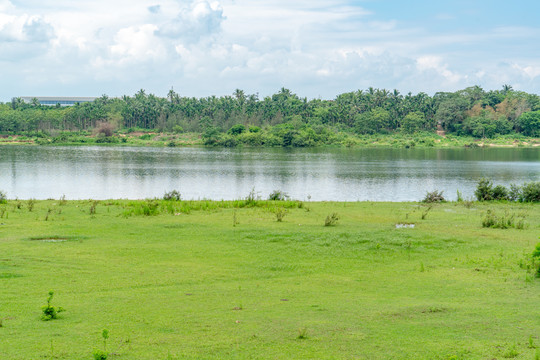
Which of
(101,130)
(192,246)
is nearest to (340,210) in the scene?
(192,246)

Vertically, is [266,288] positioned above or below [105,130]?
below

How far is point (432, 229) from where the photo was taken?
17.1 meters

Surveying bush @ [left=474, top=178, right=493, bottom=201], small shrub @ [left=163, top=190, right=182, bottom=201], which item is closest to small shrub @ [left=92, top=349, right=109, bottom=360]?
small shrub @ [left=163, top=190, right=182, bottom=201]

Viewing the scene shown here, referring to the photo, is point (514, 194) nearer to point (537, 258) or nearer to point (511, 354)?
point (537, 258)

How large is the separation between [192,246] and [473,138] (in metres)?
127

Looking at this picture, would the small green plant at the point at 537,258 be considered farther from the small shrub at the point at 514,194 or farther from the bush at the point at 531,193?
the small shrub at the point at 514,194

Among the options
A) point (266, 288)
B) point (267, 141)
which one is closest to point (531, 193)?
point (266, 288)

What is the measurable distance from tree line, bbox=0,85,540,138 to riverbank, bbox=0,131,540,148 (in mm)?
3898

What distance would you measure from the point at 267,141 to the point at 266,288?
112149mm

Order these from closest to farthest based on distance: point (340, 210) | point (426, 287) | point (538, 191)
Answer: point (426, 287) → point (340, 210) → point (538, 191)

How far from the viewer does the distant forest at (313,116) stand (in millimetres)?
131375

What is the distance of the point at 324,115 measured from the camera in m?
141

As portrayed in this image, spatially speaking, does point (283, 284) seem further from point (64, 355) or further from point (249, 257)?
point (64, 355)

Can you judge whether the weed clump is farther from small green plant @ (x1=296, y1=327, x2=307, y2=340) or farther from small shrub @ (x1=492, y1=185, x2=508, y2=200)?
small green plant @ (x1=296, y1=327, x2=307, y2=340)
